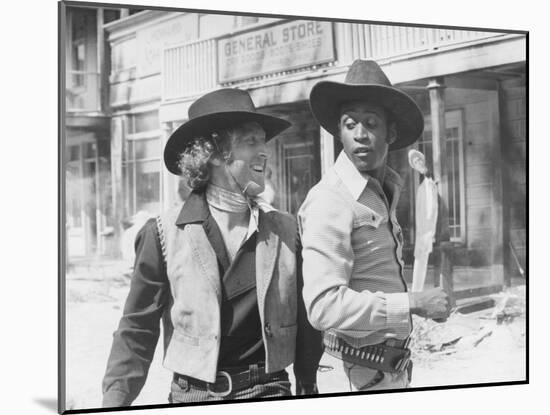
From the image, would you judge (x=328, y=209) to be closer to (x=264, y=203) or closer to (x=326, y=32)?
(x=264, y=203)

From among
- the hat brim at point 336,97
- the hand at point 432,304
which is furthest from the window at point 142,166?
the hand at point 432,304

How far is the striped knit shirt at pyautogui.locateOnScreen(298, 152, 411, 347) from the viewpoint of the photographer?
6773mm

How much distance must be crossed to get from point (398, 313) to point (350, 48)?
184cm

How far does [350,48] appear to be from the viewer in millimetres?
7086

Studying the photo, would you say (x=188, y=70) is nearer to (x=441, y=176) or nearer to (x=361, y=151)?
(x=361, y=151)

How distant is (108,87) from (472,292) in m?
2.97

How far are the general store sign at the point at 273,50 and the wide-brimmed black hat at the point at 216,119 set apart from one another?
18cm

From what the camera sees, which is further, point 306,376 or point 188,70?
point 306,376

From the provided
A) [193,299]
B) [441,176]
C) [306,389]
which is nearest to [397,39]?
[441,176]

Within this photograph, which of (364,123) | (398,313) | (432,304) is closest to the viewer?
(364,123)

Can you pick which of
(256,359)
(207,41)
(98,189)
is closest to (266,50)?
(207,41)

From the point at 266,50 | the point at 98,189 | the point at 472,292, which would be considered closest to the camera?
the point at 98,189

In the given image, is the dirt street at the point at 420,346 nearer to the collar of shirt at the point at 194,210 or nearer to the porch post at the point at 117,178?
the porch post at the point at 117,178

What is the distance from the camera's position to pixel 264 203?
6.76 meters
